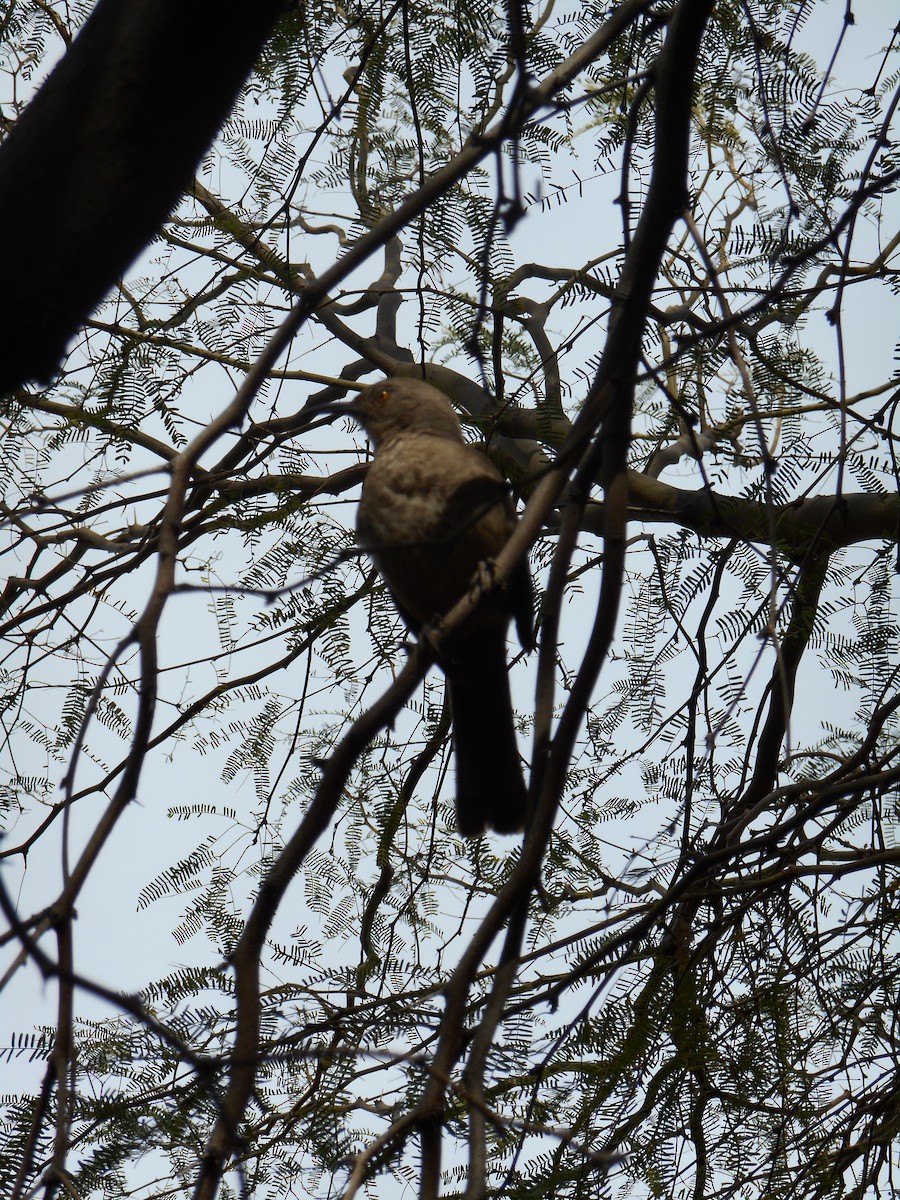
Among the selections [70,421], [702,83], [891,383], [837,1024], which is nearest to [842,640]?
[891,383]

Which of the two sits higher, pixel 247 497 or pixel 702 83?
pixel 702 83

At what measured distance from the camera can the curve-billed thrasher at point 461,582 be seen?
3494 mm

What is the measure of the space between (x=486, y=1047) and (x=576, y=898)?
1971 millimetres

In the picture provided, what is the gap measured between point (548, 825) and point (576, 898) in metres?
1.79

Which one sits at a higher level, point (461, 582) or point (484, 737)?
point (461, 582)

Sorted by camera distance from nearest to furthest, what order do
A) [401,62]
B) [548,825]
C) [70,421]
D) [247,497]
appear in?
[548,825] → [401,62] → [70,421] → [247,497]

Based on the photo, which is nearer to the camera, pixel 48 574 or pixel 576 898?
pixel 576 898

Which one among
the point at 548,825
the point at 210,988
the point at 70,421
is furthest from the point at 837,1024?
the point at 70,421

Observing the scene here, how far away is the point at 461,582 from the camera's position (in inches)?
144

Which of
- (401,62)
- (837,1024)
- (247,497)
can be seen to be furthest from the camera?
(247,497)

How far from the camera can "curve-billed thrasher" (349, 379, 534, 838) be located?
3.49m

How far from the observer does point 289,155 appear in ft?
11.7

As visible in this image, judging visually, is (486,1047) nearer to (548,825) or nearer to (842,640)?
(548,825)

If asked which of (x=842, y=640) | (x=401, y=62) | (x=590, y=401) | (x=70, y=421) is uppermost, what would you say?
(x=401, y=62)
